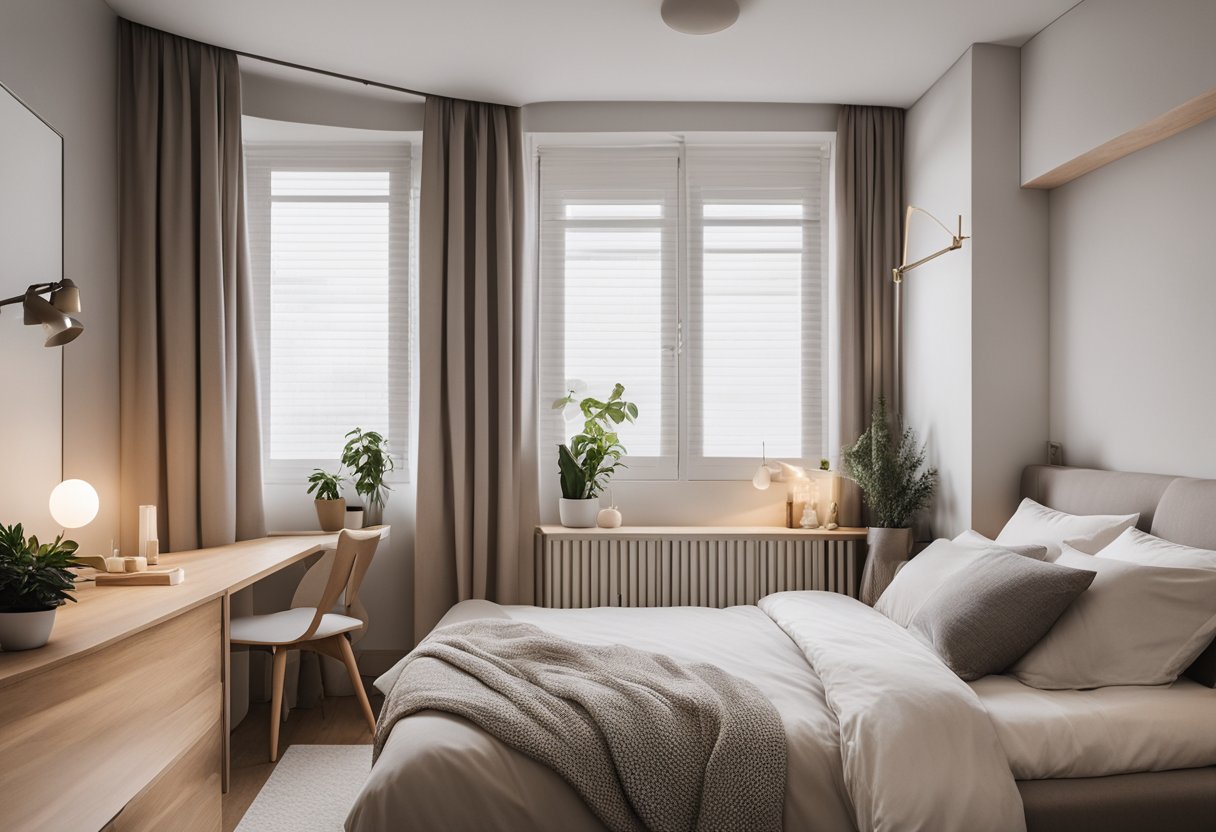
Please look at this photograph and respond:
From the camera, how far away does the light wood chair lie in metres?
3.21

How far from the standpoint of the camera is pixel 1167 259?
9.23ft

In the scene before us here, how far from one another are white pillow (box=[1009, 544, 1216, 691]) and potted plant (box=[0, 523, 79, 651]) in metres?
2.45

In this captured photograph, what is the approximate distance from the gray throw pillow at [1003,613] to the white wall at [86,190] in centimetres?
284

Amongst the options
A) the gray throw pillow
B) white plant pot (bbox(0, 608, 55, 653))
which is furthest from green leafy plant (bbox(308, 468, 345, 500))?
the gray throw pillow

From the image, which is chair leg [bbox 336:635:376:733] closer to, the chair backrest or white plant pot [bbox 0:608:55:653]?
the chair backrest

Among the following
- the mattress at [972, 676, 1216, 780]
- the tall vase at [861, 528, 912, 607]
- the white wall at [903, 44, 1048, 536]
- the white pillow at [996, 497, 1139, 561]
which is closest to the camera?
the mattress at [972, 676, 1216, 780]

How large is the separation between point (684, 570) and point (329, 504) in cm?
169

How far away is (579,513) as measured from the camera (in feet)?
13.0

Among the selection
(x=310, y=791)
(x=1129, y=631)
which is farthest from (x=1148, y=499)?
(x=310, y=791)

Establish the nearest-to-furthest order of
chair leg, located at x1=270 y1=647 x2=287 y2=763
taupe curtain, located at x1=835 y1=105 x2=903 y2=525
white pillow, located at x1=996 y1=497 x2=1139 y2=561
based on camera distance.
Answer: white pillow, located at x1=996 y1=497 x2=1139 y2=561 → chair leg, located at x1=270 y1=647 x2=287 y2=763 → taupe curtain, located at x1=835 y1=105 x2=903 y2=525

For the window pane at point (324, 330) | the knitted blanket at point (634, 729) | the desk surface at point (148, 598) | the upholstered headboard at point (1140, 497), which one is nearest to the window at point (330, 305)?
the window pane at point (324, 330)

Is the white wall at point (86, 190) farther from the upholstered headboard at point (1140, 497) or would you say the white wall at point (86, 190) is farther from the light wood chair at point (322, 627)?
the upholstered headboard at point (1140, 497)

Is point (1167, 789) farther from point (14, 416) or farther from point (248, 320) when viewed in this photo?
point (248, 320)

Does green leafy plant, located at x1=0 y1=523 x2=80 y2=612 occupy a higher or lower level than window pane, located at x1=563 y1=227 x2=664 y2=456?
lower
